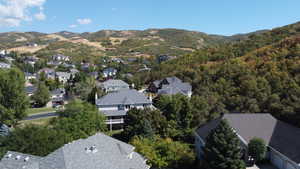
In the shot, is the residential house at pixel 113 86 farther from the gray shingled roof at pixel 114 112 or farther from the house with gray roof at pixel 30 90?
the gray shingled roof at pixel 114 112

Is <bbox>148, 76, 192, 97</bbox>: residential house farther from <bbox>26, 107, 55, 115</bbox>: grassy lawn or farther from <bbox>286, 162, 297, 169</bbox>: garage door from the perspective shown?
<bbox>286, 162, 297, 169</bbox>: garage door

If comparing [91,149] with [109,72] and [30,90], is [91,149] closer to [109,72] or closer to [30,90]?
[30,90]

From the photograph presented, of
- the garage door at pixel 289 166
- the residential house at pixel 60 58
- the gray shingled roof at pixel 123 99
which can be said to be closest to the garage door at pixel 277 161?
the garage door at pixel 289 166

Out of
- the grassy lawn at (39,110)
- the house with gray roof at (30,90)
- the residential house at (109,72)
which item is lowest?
the grassy lawn at (39,110)

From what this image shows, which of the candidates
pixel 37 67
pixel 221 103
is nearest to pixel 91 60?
pixel 37 67

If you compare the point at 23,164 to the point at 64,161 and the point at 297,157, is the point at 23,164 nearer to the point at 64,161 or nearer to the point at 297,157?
the point at 64,161

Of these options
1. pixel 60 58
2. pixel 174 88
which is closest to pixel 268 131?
pixel 174 88
